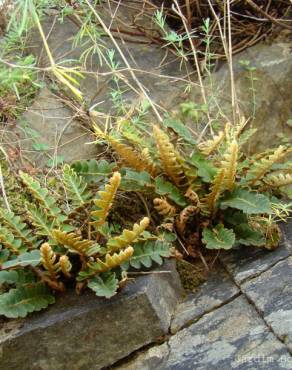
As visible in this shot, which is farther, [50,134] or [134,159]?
[50,134]

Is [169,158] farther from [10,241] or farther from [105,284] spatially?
[10,241]

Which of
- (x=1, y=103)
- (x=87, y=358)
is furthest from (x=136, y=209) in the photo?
(x=1, y=103)

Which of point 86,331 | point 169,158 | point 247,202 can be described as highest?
point 169,158

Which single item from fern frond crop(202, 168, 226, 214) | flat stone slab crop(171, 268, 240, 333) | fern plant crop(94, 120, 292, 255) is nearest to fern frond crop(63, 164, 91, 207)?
fern plant crop(94, 120, 292, 255)

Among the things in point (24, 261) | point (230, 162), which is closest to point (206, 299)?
point (230, 162)

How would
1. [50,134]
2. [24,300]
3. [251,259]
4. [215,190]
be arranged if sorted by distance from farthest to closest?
[50,134] < [251,259] < [215,190] < [24,300]

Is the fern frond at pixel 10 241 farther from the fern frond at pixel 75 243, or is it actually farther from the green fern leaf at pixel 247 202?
→ the green fern leaf at pixel 247 202

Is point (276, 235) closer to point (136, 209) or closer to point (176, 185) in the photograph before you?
point (176, 185)

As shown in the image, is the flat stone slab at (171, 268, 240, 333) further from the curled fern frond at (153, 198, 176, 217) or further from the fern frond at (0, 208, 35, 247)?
the fern frond at (0, 208, 35, 247)

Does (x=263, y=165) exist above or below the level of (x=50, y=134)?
above
